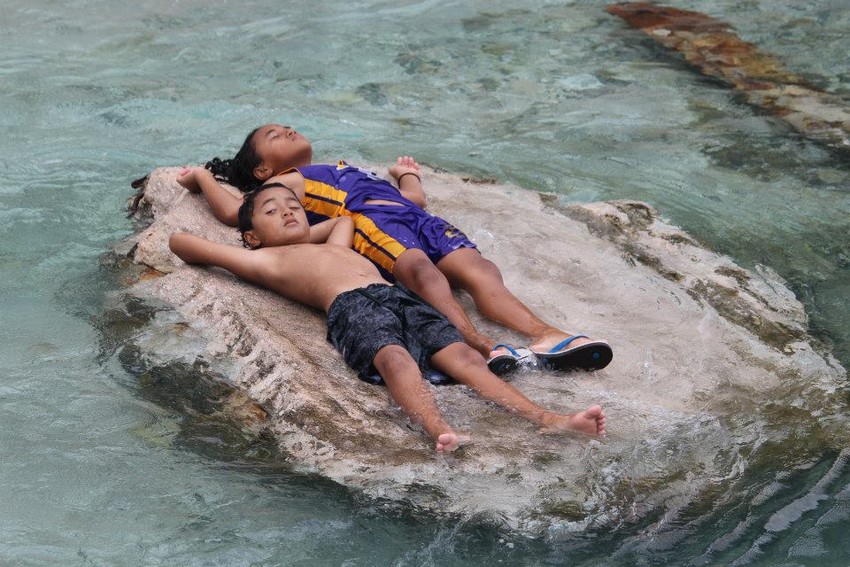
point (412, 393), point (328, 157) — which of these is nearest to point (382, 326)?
point (412, 393)

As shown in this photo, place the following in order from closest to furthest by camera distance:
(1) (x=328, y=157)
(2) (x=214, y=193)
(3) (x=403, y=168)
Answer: (2) (x=214, y=193) → (3) (x=403, y=168) → (1) (x=328, y=157)

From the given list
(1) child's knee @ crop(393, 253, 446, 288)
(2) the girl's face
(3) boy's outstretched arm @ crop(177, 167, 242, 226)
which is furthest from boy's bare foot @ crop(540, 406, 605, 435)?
(2) the girl's face

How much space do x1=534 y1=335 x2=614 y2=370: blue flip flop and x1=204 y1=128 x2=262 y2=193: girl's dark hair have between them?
7.83 ft

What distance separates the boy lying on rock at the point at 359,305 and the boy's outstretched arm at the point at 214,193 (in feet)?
1.02

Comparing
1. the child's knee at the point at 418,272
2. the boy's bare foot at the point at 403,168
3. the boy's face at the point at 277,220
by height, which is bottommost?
the child's knee at the point at 418,272

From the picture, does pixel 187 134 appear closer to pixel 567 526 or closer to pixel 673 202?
pixel 673 202

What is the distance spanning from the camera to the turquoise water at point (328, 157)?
373 centimetres

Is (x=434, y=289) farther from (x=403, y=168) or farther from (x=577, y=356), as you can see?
(x=403, y=168)

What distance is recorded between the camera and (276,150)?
613 centimetres

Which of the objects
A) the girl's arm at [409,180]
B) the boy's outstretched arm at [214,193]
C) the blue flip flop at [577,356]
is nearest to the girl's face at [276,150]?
the boy's outstretched arm at [214,193]

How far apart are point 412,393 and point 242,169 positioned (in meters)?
2.50

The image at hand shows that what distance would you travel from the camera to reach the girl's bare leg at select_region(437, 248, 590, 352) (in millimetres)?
4828

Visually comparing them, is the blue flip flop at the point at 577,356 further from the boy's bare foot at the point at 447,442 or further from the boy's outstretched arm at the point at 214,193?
the boy's outstretched arm at the point at 214,193

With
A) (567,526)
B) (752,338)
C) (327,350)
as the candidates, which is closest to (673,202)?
(752,338)
